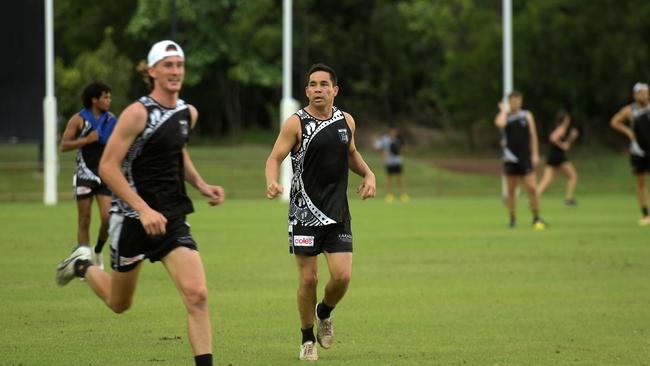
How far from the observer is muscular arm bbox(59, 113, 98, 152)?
15.8 metres

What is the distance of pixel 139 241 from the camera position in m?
8.52

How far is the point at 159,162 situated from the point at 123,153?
294 mm

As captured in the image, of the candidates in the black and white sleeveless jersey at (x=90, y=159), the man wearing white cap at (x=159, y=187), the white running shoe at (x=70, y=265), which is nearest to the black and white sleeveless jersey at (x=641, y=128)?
the black and white sleeveless jersey at (x=90, y=159)

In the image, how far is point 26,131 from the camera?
1505 inches

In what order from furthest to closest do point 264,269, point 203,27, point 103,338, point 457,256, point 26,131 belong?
1. point 203,27
2. point 26,131
3. point 457,256
4. point 264,269
5. point 103,338

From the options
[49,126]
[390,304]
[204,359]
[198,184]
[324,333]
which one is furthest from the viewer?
[49,126]

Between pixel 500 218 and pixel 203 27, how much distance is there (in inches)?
1728

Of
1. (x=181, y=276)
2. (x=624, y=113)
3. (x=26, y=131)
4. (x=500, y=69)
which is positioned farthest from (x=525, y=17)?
(x=181, y=276)

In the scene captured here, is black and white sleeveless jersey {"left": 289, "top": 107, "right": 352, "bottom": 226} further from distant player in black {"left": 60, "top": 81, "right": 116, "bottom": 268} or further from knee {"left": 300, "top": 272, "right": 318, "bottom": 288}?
distant player in black {"left": 60, "top": 81, "right": 116, "bottom": 268}

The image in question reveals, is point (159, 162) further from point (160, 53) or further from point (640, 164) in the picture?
point (640, 164)

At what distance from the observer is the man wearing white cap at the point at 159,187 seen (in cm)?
829

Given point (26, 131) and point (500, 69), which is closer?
point (26, 131)

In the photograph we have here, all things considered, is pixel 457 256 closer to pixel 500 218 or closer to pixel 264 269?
pixel 264 269

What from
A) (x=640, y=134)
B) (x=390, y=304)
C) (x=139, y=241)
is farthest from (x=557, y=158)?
(x=139, y=241)
